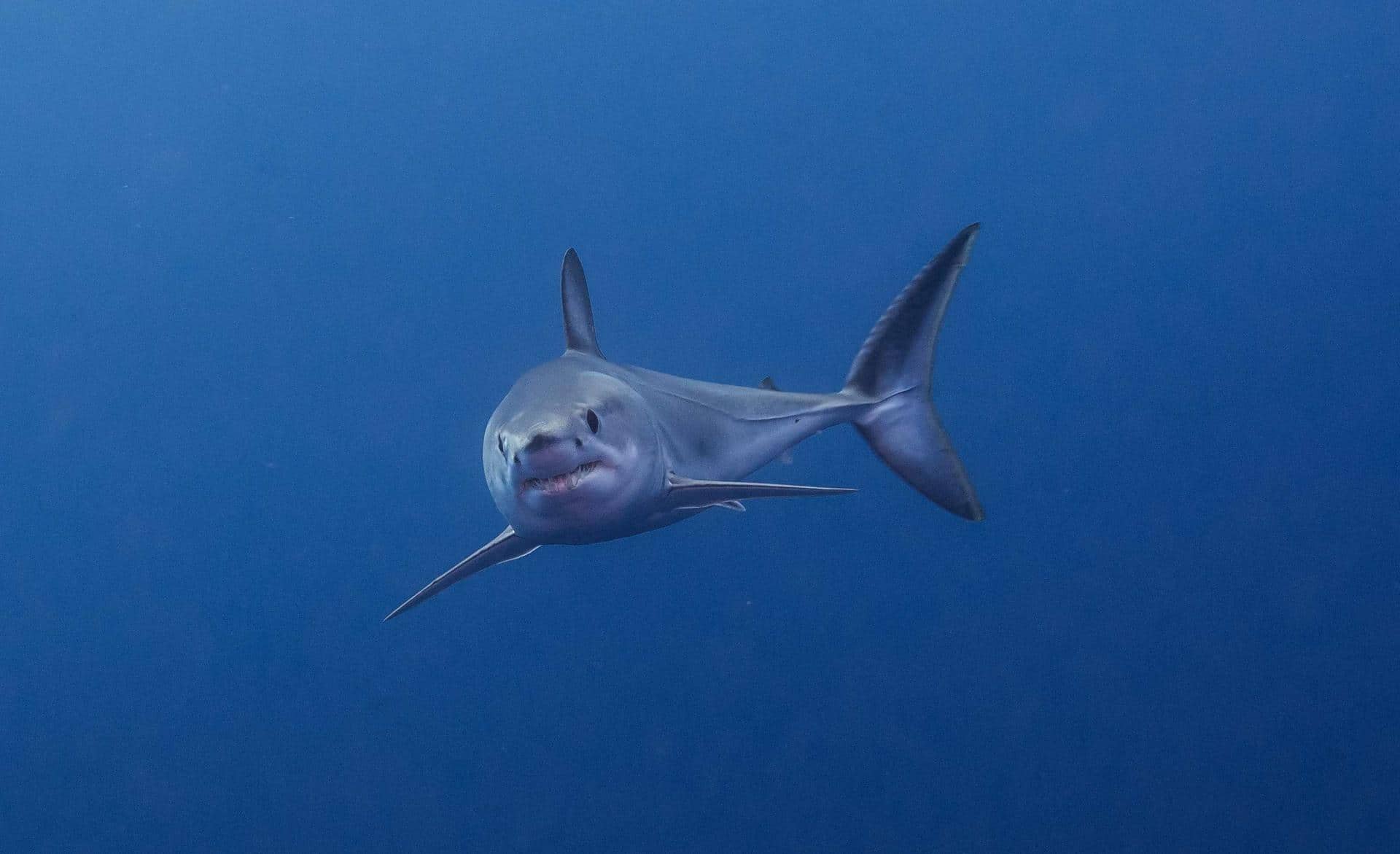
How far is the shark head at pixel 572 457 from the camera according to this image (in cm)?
268

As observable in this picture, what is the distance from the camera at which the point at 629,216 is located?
12.2 metres

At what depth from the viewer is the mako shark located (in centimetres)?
282

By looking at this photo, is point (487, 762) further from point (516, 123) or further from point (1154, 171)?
point (1154, 171)

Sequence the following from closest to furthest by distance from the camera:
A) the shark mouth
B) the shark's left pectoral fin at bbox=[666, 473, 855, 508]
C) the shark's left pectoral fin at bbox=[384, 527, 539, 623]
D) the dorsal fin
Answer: the shark mouth < the shark's left pectoral fin at bbox=[666, 473, 855, 508] < the shark's left pectoral fin at bbox=[384, 527, 539, 623] < the dorsal fin

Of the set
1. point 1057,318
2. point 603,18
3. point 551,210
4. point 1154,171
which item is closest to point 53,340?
point 551,210

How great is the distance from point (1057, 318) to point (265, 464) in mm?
9647

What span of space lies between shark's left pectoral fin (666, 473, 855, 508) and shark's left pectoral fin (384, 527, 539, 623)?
590 mm

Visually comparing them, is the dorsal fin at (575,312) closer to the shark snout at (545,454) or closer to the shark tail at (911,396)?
the shark tail at (911,396)

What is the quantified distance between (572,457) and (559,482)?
0.11m

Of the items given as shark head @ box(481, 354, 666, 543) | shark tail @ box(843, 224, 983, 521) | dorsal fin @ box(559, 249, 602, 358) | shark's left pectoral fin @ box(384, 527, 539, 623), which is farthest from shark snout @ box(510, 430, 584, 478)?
shark tail @ box(843, 224, 983, 521)

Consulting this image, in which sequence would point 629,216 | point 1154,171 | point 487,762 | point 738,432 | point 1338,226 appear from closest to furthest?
point 738,432 → point 487,762 → point 1338,226 → point 1154,171 → point 629,216

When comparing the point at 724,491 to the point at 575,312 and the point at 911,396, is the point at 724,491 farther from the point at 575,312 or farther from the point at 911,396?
the point at 911,396

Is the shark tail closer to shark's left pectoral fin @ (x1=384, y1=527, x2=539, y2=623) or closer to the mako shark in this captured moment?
the mako shark

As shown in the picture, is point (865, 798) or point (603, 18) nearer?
point (865, 798)
